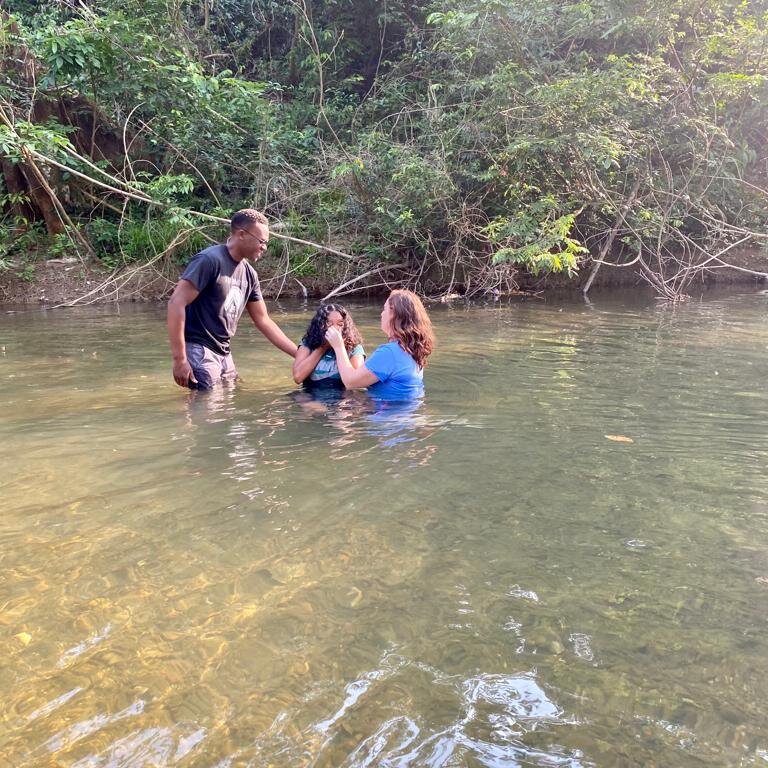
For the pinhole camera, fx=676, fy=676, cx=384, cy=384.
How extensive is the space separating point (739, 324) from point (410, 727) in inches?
379

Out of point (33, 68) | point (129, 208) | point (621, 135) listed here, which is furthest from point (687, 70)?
point (33, 68)

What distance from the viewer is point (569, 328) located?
31.2ft

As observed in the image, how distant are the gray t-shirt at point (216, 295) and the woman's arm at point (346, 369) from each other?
2.99 feet

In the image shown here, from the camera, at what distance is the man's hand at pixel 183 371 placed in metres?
5.32

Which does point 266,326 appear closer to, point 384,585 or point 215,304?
point 215,304

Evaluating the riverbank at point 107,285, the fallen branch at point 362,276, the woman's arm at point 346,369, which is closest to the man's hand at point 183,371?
the woman's arm at point 346,369

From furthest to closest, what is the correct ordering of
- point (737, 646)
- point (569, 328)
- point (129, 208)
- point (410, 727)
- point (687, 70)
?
point (129, 208) < point (687, 70) < point (569, 328) < point (737, 646) < point (410, 727)

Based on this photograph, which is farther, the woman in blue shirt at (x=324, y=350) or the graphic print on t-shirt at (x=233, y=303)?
Answer: the graphic print on t-shirt at (x=233, y=303)

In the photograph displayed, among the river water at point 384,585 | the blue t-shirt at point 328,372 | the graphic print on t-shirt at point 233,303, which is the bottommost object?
the river water at point 384,585

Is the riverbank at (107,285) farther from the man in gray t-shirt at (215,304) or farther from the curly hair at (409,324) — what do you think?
the curly hair at (409,324)

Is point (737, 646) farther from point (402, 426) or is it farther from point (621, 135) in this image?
point (621, 135)

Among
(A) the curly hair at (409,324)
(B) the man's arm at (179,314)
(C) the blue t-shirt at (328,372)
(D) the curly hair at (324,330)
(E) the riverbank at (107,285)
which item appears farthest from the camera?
(E) the riverbank at (107,285)

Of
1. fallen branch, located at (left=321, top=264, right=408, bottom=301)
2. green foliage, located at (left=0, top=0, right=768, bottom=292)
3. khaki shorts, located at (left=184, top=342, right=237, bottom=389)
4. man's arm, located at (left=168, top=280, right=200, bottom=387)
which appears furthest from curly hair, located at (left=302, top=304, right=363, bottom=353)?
fallen branch, located at (left=321, top=264, right=408, bottom=301)

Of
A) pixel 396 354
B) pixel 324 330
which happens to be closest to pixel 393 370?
pixel 396 354
